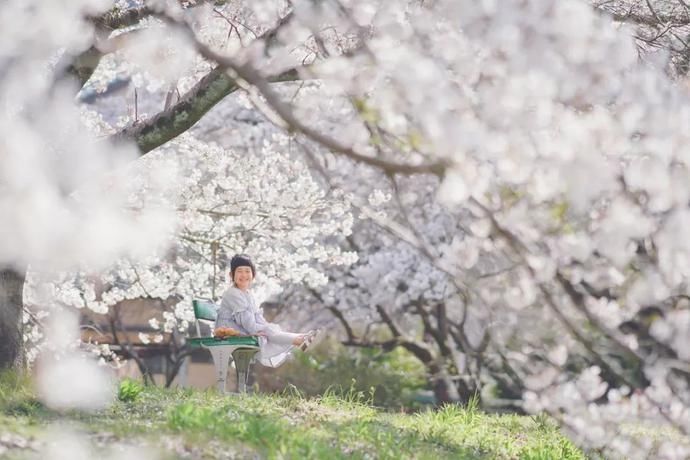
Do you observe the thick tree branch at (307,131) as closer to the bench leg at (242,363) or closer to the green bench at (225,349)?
the green bench at (225,349)

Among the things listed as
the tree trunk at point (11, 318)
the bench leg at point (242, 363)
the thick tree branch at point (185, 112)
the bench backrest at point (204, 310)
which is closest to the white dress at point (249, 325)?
the bench leg at point (242, 363)

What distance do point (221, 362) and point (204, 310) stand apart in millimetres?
544

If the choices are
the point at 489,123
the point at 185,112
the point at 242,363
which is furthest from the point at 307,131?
the point at 242,363

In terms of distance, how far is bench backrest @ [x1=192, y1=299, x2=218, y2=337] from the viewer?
776cm

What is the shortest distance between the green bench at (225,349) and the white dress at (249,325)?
0.10 metres

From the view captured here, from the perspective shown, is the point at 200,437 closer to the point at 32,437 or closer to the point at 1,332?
the point at 32,437

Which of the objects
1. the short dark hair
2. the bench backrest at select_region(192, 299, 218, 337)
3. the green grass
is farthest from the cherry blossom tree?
the short dark hair

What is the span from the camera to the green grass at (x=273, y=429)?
17.4 ft

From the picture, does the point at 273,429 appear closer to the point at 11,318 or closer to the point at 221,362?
the point at 221,362

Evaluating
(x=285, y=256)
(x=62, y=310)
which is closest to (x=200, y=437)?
(x=285, y=256)

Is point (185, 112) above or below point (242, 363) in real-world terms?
above

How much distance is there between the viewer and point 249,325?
24.2ft

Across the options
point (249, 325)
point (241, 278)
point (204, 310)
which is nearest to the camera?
point (249, 325)

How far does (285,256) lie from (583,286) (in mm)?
4537
